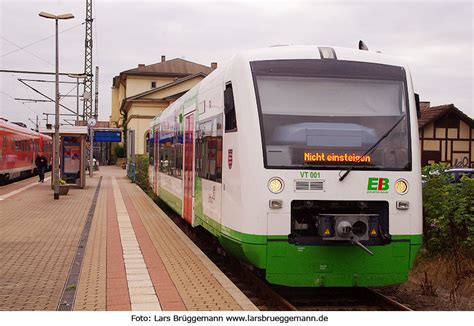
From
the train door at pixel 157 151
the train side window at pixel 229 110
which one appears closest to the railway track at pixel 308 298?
the train side window at pixel 229 110

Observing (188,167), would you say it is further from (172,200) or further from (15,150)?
(15,150)

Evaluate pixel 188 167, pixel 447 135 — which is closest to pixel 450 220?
pixel 188 167

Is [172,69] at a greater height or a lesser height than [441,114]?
greater

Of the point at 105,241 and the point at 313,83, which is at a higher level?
the point at 313,83

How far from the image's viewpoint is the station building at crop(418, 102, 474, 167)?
115 ft

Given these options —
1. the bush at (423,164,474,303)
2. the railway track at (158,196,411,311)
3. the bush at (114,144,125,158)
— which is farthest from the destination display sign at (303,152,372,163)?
the bush at (114,144,125,158)

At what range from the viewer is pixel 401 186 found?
25.6ft

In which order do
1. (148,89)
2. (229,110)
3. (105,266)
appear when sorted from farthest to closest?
1. (148,89)
2. (105,266)
3. (229,110)

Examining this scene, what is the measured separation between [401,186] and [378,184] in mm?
279

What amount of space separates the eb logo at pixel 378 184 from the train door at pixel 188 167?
4.75 metres

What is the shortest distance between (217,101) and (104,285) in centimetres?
287

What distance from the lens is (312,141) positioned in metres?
7.75

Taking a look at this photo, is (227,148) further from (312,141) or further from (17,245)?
(17,245)

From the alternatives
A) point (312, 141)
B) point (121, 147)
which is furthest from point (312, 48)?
point (121, 147)
